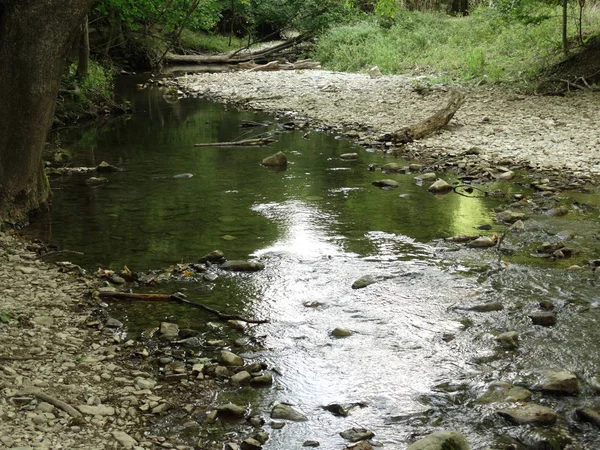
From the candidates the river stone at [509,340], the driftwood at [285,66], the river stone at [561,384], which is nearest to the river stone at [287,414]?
the river stone at [561,384]

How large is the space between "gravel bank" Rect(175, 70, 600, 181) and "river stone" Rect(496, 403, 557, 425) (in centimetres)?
717

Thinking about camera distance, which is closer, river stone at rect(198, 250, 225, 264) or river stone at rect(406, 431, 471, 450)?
river stone at rect(406, 431, 471, 450)

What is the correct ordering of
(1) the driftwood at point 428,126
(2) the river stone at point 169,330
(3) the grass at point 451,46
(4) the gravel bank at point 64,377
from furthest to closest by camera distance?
1. (3) the grass at point 451,46
2. (1) the driftwood at point 428,126
3. (2) the river stone at point 169,330
4. (4) the gravel bank at point 64,377

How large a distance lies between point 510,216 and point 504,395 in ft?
14.9

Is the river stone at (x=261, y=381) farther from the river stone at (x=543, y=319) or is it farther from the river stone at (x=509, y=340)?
the river stone at (x=543, y=319)

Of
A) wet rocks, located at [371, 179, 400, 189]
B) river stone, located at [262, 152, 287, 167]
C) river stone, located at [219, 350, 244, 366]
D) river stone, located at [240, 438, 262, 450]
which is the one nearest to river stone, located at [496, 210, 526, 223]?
wet rocks, located at [371, 179, 400, 189]

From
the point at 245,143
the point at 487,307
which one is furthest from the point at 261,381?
the point at 245,143

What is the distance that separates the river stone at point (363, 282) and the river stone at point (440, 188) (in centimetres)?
376

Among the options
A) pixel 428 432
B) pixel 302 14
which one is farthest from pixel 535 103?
pixel 302 14

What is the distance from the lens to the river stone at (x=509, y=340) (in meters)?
5.48

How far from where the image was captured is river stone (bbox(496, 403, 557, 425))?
4402 millimetres

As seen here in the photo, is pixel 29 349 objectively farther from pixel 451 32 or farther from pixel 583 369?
pixel 451 32

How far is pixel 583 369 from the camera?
5.10 metres

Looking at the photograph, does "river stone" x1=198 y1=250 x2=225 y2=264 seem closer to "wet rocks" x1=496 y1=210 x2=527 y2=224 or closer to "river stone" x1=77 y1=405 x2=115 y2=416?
"river stone" x1=77 y1=405 x2=115 y2=416
